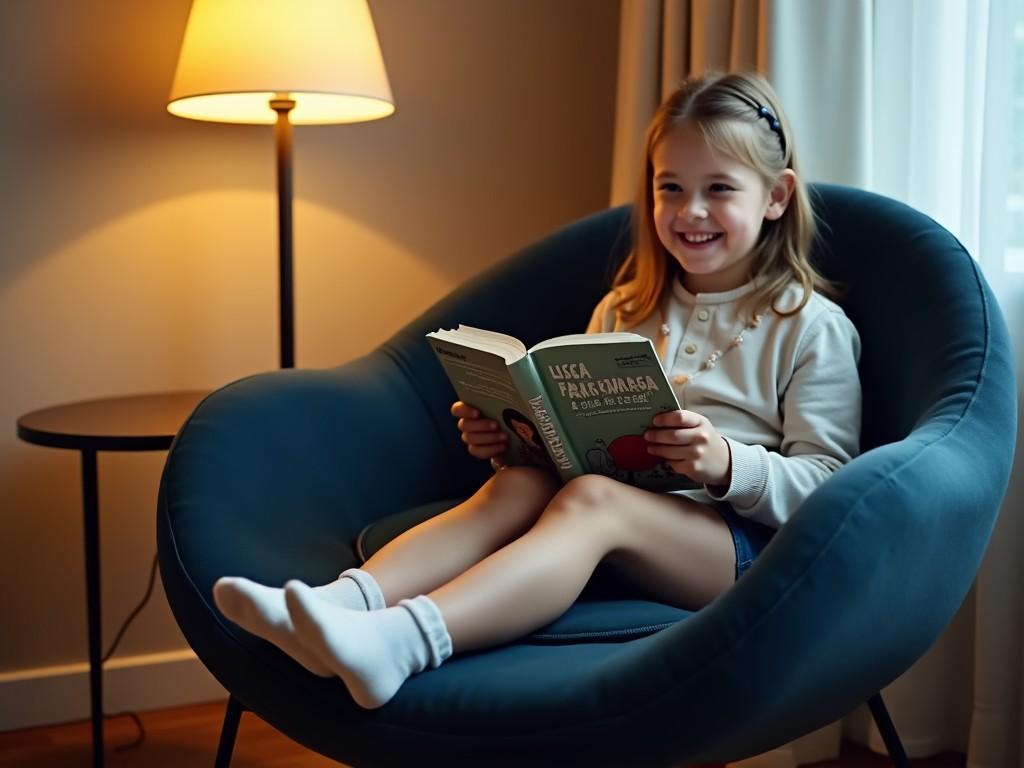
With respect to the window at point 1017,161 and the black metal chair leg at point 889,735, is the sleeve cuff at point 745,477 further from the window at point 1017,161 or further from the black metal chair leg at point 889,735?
the window at point 1017,161

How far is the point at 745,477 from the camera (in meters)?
1.31

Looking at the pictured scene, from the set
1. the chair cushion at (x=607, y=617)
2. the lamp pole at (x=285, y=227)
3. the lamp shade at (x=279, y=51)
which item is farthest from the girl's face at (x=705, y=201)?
the lamp pole at (x=285, y=227)

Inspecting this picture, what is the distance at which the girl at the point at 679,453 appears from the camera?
110 centimetres

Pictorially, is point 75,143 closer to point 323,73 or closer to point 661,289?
point 323,73

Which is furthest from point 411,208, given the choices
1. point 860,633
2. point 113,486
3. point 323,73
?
point 860,633

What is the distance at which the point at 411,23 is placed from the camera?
88.0 inches

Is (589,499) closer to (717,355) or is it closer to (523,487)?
(523,487)

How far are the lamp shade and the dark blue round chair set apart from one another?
403mm

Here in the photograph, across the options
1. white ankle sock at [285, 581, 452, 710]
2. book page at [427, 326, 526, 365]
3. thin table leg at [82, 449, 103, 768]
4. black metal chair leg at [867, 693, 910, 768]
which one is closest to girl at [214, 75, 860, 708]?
white ankle sock at [285, 581, 452, 710]

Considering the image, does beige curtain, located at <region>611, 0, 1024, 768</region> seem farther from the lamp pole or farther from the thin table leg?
the thin table leg

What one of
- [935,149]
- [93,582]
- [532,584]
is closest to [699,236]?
[935,149]

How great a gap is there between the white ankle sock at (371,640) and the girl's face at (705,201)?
622 mm

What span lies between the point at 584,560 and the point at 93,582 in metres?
0.90

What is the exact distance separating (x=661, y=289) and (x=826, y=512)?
659 millimetres
